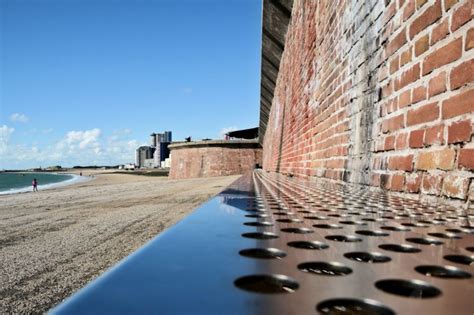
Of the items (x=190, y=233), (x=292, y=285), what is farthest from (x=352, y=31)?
(x=292, y=285)

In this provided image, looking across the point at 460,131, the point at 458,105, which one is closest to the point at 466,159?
the point at 460,131

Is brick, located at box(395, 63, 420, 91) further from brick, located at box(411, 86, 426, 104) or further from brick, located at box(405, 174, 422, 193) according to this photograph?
brick, located at box(405, 174, 422, 193)

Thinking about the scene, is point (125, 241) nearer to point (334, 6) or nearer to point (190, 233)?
point (334, 6)

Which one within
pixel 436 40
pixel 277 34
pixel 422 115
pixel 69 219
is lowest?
pixel 69 219

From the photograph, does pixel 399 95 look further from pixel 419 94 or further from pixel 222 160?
pixel 222 160

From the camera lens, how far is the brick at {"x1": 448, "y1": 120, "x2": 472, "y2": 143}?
4.92ft

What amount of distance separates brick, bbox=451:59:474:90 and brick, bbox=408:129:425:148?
0.31m

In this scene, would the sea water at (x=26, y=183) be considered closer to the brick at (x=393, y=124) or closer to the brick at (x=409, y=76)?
the brick at (x=393, y=124)

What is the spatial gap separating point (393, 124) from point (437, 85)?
0.49 m

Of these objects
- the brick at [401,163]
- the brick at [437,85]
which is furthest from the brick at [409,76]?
the brick at [401,163]

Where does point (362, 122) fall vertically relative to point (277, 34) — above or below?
below

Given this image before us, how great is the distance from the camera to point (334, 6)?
3676 millimetres

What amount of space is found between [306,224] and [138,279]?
66 centimetres

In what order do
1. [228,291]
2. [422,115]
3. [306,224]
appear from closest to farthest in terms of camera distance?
[228,291] → [306,224] → [422,115]
